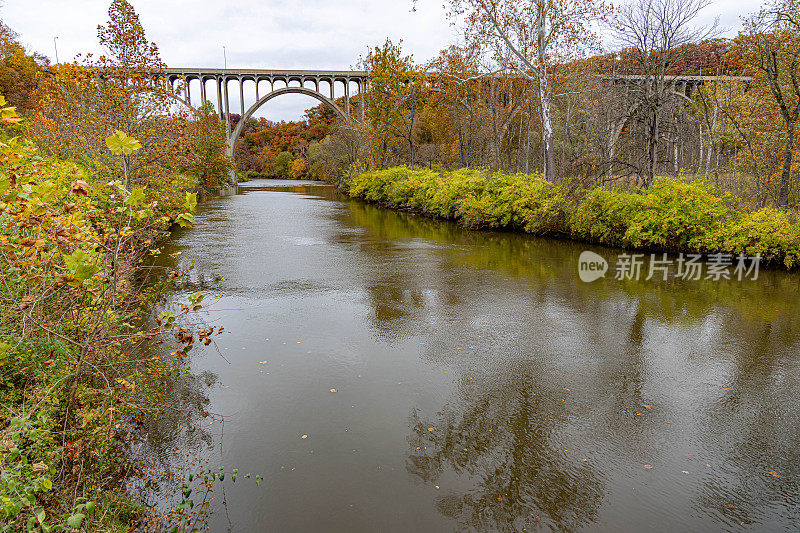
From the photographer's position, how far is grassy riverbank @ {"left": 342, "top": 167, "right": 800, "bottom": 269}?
419 inches

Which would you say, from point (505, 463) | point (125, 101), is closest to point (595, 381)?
point (505, 463)

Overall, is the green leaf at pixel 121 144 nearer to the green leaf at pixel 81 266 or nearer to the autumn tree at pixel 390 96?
the green leaf at pixel 81 266

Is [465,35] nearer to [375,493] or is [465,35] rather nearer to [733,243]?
[733,243]

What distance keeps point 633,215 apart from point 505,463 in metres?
10.9

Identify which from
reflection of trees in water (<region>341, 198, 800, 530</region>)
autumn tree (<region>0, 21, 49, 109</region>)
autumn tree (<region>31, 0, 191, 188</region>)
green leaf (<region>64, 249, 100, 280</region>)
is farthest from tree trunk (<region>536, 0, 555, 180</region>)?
autumn tree (<region>0, 21, 49, 109</region>)

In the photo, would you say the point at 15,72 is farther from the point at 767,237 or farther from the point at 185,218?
the point at 767,237

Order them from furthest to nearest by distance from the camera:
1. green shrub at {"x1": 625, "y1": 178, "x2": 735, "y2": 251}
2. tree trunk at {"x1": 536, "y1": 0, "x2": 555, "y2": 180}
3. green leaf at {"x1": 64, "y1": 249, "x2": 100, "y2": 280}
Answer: tree trunk at {"x1": 536, "y1": 0, "x2": 555, "y2": 180} < green shrub at {"x1": 625, "y1": 178, "x2": 735, "y2": 251} < green leaf at {"x1": 64, "y1": 249, "x2": 100, "y2": 280}

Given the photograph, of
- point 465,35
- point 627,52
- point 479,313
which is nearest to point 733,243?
point 479,313

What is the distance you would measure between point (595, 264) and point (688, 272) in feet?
6.39

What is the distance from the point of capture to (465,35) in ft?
58.1

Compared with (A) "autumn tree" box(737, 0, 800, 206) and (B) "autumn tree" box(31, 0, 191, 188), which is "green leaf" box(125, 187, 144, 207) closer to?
(B) "autumn tree" box(31, 0, 191, 188)

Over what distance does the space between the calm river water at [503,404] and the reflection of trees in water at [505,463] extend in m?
0.01

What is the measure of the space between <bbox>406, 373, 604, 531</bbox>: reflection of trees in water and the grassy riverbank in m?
8.98

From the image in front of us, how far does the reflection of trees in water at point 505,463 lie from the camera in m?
3.24
